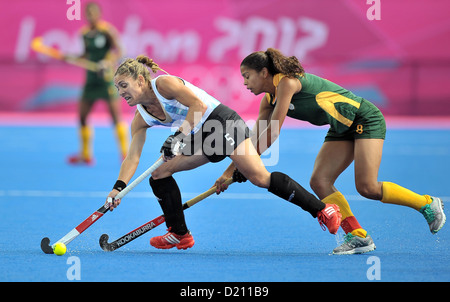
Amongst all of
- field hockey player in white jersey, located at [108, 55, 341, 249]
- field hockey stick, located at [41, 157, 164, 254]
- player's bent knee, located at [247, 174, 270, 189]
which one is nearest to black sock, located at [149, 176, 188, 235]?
field hockey player in white jersey, located at [108, 55, 341, 249]

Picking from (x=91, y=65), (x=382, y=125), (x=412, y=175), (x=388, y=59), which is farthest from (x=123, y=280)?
(x=388, y=59)

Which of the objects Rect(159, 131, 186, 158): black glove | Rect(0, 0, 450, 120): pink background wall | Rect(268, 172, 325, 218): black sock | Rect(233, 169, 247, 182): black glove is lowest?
Rect(268, 172, 325, 218): black sock

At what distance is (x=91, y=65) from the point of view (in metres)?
10.4

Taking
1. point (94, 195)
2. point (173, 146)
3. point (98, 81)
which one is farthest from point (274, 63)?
point (98, 81)

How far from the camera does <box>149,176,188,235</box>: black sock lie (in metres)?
5.03

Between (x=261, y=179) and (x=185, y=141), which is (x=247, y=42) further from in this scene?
(x=261, y=179)

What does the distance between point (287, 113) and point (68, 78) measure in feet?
45.0

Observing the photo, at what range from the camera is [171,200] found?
5.04 metres

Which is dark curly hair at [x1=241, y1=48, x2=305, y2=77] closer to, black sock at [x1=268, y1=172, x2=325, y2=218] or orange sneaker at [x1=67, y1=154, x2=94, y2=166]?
black sock at [x1=268, y1=172, x2=325, y2=218]

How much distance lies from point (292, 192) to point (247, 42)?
45.7 feet

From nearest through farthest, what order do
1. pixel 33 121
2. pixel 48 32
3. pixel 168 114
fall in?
pixel 168 114
pixel 33 121
pixel 48 32

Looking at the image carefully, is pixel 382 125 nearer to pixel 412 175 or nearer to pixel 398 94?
pixel 412 175

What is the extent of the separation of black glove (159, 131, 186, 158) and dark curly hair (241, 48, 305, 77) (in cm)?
66

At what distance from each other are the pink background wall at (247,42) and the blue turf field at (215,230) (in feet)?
22.9
